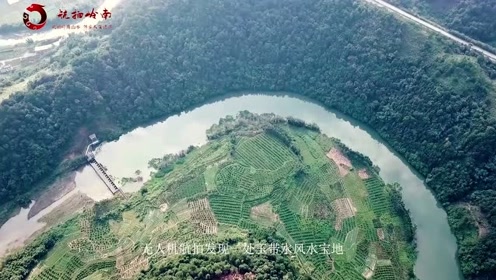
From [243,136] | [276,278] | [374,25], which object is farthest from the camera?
[374,25]

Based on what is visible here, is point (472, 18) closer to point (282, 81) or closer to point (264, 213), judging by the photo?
point (282, 81)

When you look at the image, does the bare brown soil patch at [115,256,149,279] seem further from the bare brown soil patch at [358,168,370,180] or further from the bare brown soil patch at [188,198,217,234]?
the bare brown soil patch at [358,168,370,180]

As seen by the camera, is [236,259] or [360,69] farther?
[360,69]

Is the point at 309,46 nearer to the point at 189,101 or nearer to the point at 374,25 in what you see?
the point at 374,25

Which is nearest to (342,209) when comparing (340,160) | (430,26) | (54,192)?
(340,160)

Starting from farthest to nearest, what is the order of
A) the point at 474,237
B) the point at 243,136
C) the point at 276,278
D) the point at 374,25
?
the point at 374,25 < the point at 243,136 < the point at 474,237 < the point at 276,278

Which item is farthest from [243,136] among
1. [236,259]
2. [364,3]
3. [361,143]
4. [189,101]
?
[364,3]

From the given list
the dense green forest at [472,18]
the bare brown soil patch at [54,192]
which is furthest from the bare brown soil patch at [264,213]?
the dense green forest at [472,18]
